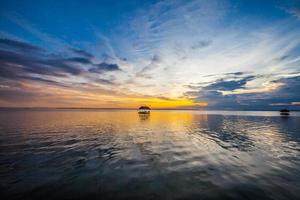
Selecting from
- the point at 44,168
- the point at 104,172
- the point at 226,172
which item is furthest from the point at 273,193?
the point at 44,168

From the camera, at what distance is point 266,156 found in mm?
12992

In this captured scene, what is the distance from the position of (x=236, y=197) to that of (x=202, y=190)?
1427 mm

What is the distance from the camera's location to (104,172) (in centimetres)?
954

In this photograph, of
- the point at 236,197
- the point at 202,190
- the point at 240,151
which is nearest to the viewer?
the point at 236,197

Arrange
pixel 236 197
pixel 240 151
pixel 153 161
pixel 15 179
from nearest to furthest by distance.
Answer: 1. pixel 236 197
2. pixel 15 179
3. pixel 153 161
4. pixel 240 151

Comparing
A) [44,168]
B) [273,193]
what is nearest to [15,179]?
[44,168]

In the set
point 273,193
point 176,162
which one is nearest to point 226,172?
point 273,193

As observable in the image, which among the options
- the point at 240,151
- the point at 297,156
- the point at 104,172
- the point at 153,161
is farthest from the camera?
the point at 240,151

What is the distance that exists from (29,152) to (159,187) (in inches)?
493

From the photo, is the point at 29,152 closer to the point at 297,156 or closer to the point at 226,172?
the point at 226,172

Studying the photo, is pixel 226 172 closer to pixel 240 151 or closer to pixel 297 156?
pixel 240 151

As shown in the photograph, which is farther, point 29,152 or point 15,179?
point 29,152

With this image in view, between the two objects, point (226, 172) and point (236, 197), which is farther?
point (226, 172)

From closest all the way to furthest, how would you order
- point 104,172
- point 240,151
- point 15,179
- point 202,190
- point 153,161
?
point 202,190 < point 15,179 < point 104,172 < point 153,161 < point 240,151
